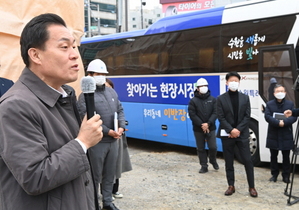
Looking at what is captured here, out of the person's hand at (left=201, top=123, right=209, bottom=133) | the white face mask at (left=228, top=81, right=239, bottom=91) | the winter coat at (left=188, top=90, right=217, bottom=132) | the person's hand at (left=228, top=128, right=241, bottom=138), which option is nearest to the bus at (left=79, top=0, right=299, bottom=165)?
the winter coat at (left=188, top=90, right=217, bottom=132)

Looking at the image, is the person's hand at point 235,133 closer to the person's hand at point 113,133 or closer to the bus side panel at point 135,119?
the person's hand at point 113,133

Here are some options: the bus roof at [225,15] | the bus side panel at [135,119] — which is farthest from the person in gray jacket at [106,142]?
the bus side panel at [135,119]

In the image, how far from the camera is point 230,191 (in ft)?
18.8

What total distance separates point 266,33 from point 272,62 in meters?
0.63

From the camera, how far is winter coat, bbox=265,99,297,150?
619 centimetres

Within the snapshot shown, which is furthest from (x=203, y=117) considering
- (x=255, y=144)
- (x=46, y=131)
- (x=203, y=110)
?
(x=46, y=131)

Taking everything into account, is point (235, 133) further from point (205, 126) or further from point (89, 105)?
point (89, 105)

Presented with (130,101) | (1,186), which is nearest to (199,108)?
(130,101)

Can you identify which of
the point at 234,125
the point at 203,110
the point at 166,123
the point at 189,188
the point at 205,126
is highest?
the point at 203,110

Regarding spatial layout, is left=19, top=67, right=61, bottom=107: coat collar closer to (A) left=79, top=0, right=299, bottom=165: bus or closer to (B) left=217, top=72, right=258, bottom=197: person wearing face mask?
(B) left=217, top=72, right=258, bottom=197: person wearing face mask

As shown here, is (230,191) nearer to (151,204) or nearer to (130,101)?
(151,204)

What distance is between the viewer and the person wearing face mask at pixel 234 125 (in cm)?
564

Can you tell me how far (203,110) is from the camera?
727 cm

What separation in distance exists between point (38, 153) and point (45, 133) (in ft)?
0.40
